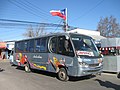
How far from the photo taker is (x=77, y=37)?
39.9 feet

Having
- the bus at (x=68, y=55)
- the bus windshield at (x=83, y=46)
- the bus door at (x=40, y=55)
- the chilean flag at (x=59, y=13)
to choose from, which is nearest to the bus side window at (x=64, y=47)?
the bus at (x=68, y=55)

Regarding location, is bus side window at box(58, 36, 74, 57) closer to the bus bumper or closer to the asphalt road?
the bus bumper

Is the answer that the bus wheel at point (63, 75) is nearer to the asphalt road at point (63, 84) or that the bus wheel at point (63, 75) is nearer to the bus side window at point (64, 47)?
the asphalt road at point (63, 84)

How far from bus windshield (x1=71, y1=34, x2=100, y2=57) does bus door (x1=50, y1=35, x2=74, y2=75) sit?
0.35 meters

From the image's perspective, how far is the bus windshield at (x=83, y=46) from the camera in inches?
448

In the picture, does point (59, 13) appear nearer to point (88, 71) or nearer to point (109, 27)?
point (88, 71)

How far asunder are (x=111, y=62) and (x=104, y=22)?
56447mm

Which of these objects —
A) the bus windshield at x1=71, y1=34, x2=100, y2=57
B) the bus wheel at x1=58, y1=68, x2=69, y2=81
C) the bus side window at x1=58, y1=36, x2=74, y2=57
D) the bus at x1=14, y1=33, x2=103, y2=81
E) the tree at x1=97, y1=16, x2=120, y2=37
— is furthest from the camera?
the tree at x1=97, y1=16, x2=120, y2=37

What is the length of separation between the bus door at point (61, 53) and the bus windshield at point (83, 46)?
35cm

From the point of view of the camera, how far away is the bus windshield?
37.3ft

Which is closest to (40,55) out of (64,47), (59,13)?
(64,47)

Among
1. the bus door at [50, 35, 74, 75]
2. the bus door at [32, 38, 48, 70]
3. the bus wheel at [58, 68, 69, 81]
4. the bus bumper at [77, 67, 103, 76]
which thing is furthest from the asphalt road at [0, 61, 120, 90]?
the bus door at [32, 38, 48, 70]

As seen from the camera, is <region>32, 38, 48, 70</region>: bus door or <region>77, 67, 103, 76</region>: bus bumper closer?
<region>77, 67, 103, 76</region>: bus bumper

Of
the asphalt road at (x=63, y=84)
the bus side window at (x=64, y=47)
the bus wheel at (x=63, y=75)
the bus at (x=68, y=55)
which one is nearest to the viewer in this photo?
the asphalt road at (x=63, y=84)
